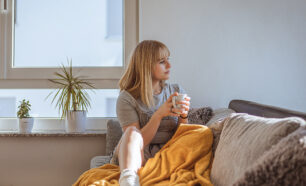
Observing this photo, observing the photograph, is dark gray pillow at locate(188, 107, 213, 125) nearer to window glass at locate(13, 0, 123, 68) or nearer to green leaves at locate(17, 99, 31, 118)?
window glass at locate(13, 0, 123, 68)

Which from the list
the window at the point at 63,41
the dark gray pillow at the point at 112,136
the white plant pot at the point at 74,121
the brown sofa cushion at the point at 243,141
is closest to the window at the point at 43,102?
the window at the point at 63,41

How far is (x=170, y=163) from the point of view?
142 centimetres

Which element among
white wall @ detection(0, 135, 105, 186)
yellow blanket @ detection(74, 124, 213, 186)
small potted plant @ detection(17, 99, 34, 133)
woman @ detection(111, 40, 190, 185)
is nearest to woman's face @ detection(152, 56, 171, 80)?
woman @ detection(111, 40, 190, 185)

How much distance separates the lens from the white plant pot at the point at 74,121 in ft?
7.79

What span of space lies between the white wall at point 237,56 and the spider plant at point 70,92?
646mm

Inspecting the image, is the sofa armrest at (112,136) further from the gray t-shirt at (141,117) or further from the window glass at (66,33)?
the window glass at (66,33)

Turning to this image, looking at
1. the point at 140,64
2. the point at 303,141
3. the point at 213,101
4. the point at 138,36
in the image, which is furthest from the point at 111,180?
the point at 138,36

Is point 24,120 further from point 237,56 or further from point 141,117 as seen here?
point 237,56

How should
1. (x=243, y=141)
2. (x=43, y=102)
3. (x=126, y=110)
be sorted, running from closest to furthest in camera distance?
(x=243, y=141) → (x=126, y=110) → (x=43, y=102)

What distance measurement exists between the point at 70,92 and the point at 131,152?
3.85ft

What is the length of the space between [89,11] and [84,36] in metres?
0.22

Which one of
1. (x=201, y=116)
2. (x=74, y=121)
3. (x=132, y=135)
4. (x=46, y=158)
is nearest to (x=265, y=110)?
(x=201, y=116)

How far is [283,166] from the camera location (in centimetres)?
73

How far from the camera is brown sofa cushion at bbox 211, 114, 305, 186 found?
2.97 ft
